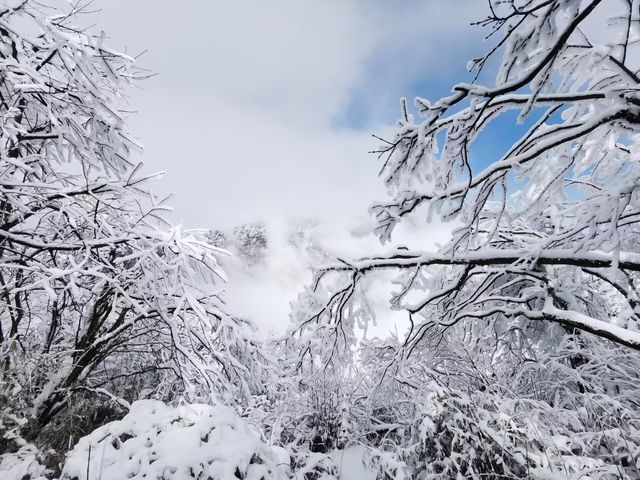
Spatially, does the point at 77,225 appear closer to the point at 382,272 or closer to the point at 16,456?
the point at 16,456

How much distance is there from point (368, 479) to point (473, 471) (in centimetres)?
322

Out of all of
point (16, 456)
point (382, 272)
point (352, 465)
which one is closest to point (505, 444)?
point (382, 272)

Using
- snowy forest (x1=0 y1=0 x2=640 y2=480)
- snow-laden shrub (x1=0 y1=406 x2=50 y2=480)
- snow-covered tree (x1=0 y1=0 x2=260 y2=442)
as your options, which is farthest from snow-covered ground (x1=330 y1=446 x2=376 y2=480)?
snow-laden shrub (x1=0 y1=406 x2=50 y2=480)

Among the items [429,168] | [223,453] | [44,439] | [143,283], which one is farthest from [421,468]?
[44,439]

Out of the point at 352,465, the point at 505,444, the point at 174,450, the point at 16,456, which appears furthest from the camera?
the point at 352,465

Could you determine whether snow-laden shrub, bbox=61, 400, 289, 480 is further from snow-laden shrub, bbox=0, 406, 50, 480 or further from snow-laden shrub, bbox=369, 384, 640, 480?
snow-laden shrub, bbox=369, 384, 640, 480

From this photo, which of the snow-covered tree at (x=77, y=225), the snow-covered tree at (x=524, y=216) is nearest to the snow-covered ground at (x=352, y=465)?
the snow-covered tree at (x=524, y=216)

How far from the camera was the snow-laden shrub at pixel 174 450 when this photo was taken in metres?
2.25

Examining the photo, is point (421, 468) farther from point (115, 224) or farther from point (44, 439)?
point (44, 439)

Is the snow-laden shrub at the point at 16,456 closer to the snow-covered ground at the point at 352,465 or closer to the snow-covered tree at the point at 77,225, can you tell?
the snow-covered tree at the point at 77,225

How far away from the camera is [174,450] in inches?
91.7

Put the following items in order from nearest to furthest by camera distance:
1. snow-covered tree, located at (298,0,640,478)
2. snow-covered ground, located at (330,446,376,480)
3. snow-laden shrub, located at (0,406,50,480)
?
snow-covered tree, located at (298,0,640,478) → snow-laden shrub, located at (0,406,50,480) → snow-covered ground, located at (330,446,376,480)

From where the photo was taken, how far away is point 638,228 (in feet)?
13.9

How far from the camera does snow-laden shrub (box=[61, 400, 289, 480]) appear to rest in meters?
2.25
